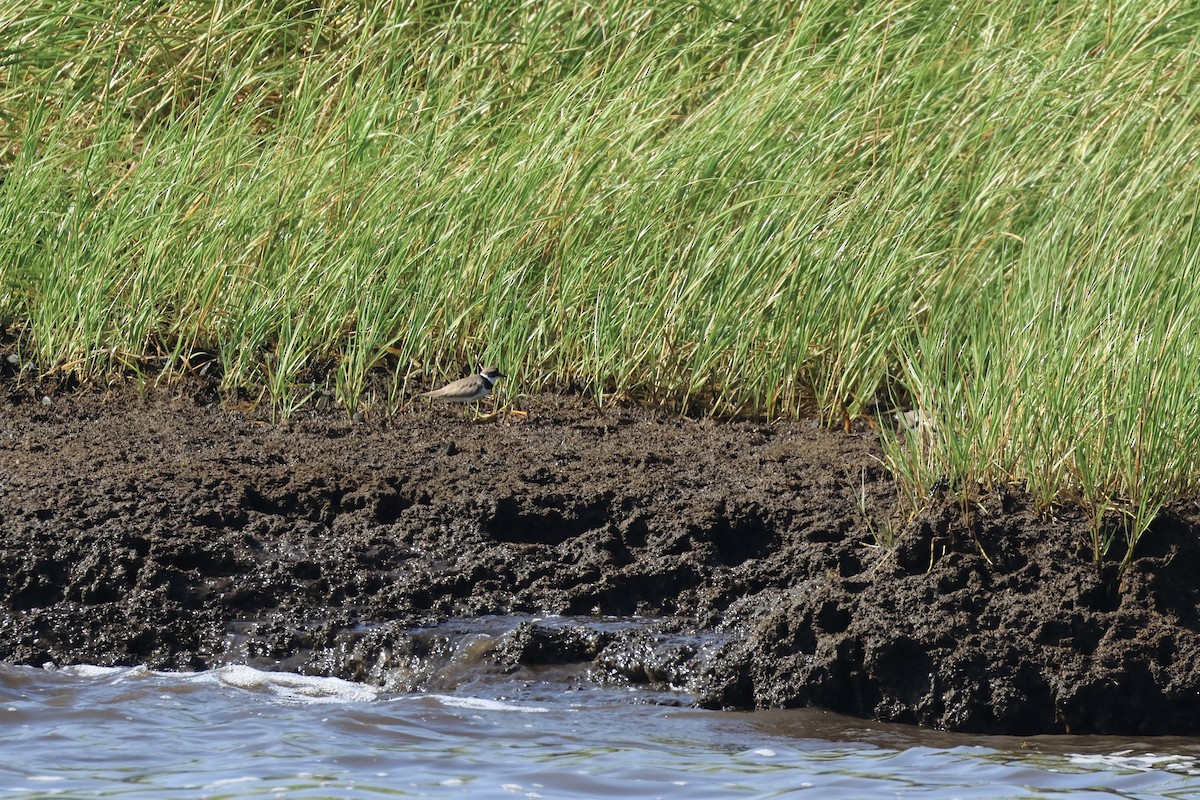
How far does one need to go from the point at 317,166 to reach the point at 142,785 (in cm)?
342

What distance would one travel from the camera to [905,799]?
3.12m

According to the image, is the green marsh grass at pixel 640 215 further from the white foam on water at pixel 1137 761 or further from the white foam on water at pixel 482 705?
the white foam on water at pixel 482 705

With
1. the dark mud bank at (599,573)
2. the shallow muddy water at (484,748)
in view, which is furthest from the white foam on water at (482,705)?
the dark mud bank at (599,573)

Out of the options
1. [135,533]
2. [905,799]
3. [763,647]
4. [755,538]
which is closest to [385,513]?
[135,533]

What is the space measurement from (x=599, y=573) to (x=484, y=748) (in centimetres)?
92

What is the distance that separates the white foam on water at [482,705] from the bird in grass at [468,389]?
1.82 meters

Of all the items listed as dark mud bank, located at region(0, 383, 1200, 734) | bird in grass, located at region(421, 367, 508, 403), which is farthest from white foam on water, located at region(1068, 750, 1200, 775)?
bird in grass, located at region(421, 367, 508, 403)

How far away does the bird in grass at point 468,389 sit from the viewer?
17.8 ft

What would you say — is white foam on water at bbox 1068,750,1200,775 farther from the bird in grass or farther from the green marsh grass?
the bird in grass

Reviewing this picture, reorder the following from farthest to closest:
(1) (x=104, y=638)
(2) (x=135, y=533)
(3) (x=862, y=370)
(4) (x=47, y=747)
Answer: (3) (x=862, y=370)
(2) (x=135, y=533)
(1) (x=104, y=638)
(4) (x=47, y=747)

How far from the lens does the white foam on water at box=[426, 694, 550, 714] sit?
12.2 ft

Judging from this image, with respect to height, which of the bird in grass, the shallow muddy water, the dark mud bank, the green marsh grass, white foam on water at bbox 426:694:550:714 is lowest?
the shallow muddy water

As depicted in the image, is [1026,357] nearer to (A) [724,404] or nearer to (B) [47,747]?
(A) [724,404]

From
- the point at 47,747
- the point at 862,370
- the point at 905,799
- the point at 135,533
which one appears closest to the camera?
the point at 905,799
